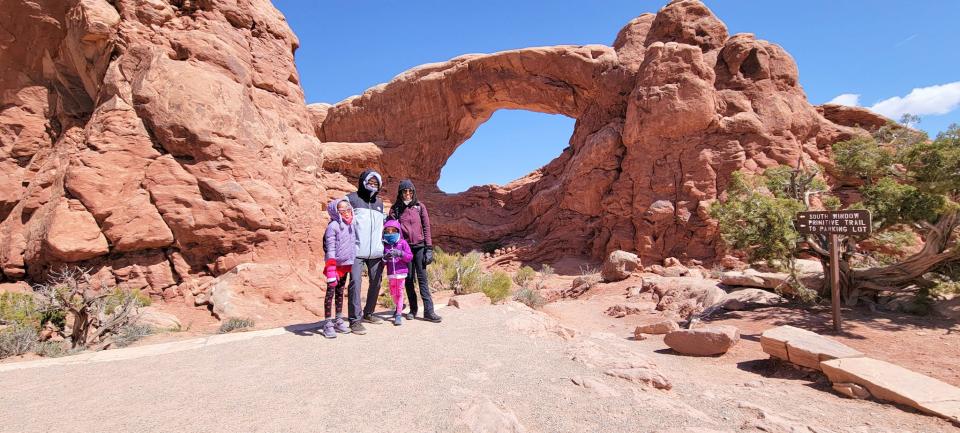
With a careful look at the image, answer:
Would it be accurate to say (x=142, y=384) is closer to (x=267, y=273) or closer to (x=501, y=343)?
(x=501, y=343)

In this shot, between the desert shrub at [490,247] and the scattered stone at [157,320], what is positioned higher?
the desert shrub at [490,247]

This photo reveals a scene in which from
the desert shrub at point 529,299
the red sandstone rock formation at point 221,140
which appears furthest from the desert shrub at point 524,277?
the desert shrub at point 529,299

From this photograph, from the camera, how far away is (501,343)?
4.12m

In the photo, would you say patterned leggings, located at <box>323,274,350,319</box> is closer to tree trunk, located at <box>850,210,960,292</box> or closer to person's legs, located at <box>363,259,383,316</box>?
person's legs, located at <box>363,259,383,316</box>

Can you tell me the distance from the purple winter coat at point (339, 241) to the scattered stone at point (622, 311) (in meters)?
6.80

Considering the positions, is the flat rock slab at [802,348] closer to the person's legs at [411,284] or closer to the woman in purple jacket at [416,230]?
the woman in purple jacket at [416,230]

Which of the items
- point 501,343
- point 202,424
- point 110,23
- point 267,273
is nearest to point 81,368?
point 202,424

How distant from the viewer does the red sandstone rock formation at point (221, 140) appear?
289 inches

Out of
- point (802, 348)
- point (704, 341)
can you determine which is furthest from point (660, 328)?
point (802, 348)

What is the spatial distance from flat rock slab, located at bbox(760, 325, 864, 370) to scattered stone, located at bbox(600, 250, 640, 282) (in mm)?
7606

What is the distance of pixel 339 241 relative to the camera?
461cm

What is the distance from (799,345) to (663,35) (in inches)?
572

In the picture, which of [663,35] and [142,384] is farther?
[663,35]

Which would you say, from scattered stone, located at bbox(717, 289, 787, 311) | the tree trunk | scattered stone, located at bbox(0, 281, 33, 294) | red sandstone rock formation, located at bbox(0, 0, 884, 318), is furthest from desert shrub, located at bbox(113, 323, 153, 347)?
the tree trunk
